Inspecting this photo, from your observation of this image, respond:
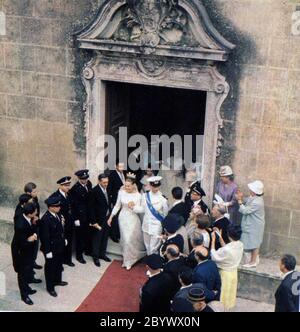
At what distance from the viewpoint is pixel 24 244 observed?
7895 millimetres

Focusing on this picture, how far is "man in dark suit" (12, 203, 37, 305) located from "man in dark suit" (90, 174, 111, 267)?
1.23m

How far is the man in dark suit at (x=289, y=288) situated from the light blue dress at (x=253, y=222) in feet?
5.27

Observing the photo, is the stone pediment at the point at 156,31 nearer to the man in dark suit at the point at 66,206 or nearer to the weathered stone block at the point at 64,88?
the weathered stone block at the point at 64,88

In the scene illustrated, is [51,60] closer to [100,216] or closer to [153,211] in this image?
[100,216]

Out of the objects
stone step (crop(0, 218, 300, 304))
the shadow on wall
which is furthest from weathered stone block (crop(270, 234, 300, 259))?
the shadow on wall

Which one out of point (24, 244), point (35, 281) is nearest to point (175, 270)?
point (24, 244)

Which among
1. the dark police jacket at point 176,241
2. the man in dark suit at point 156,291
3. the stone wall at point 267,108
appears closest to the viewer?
the man in dark suit at point 156,291

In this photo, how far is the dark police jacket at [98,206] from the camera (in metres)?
9.10

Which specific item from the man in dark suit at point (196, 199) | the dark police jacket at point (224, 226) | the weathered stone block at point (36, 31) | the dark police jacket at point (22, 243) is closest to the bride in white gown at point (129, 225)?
the man in dark suit at point (196, 199)

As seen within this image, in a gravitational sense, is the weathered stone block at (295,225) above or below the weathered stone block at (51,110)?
below

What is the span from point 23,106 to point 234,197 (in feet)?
13.1

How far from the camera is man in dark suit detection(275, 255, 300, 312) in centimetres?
678

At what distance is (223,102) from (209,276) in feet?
9.66

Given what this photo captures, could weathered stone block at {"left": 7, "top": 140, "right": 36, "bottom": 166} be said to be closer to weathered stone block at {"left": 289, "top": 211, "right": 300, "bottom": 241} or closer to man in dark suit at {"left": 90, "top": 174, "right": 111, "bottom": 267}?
man in dark suit at {"left": 90, "top": 174, "right": 111, "bottom": 267}
